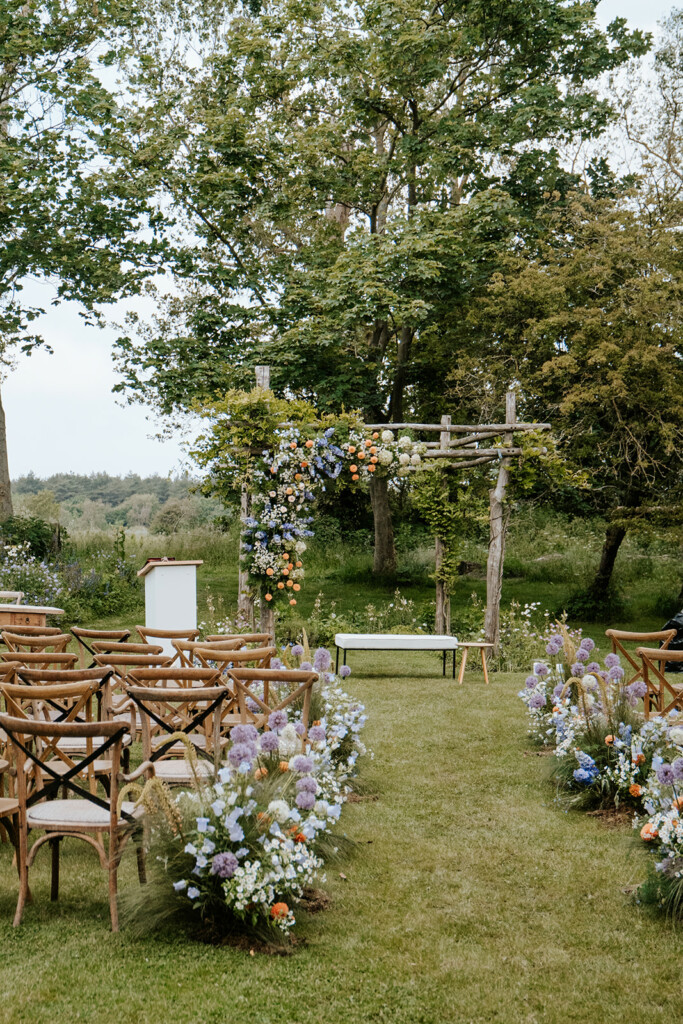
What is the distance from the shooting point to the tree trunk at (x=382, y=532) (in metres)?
16.5

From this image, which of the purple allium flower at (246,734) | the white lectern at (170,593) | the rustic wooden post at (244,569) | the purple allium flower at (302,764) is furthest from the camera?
the rustic wooden post at (244,569)

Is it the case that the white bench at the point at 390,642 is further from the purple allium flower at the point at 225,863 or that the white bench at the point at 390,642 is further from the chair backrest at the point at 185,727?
the purple allium flower at the point at 225,863

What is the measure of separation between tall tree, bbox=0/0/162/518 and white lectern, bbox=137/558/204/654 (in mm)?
8758

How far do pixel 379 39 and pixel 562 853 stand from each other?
14359 mm

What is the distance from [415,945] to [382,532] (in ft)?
43.6

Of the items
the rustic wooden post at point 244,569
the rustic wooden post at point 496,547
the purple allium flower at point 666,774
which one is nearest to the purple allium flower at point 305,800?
the purple allium flower at point 666,774

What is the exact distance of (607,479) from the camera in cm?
1427

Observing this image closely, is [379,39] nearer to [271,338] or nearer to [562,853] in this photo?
[271,338]

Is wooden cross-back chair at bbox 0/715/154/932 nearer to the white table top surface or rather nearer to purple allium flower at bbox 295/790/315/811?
purple allium flower at bbox 295/790/315/811

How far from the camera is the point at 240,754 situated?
354cm

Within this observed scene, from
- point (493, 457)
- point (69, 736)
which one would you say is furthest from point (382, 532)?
point (69, 736)

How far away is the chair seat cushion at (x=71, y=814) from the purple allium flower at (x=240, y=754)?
15.7 inches

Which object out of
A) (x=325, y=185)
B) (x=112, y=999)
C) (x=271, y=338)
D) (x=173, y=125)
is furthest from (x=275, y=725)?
(x=173, y=125)

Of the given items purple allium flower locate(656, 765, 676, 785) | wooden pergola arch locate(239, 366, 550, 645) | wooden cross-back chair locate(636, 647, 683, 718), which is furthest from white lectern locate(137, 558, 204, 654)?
purple allium flower locate(656, 765, 676, 785)
